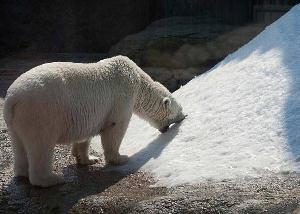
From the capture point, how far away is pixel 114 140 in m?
6.27


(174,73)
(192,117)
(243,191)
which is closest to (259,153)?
(243,191)

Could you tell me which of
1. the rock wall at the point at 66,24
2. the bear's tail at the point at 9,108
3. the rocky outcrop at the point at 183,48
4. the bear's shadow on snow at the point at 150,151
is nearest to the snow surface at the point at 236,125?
the bear's shadow on snow at the point at 150,151

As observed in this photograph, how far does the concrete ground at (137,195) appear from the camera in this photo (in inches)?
183

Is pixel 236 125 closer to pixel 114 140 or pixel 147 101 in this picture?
pixel 147 101

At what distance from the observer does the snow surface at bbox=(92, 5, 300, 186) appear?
217 inches

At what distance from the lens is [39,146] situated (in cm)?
549

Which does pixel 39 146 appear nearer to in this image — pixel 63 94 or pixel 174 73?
pixel 63 94

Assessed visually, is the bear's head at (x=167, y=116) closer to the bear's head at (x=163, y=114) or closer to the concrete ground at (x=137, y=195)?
the bear's head at (x=163, y=114)

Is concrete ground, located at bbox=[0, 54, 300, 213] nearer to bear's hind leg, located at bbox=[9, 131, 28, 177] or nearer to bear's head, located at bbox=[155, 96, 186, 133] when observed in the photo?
bear's hind leg, located at bbox=[9, 131, 28, 177]

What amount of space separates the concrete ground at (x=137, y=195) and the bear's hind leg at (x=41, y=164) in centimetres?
8

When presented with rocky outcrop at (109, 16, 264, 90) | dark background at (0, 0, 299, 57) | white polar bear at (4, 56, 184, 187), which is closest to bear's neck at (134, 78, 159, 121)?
white polar bear at (4, 56, 184, 187)

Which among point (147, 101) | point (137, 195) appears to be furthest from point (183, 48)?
point (137, 195)

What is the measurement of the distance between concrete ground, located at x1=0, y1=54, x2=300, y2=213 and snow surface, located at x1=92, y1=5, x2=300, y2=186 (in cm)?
19

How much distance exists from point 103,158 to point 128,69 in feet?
3.50
